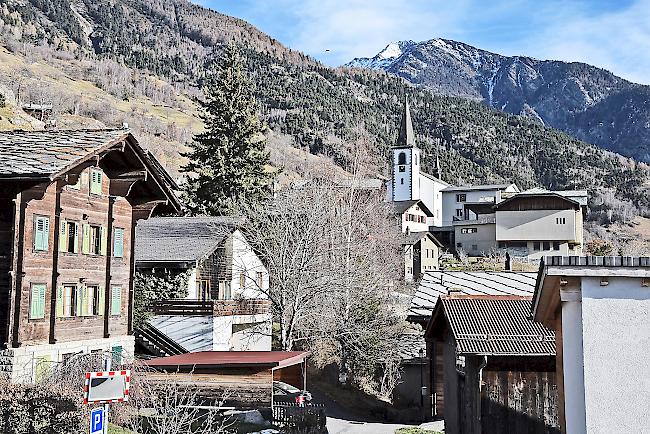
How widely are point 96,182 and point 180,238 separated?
10.5 metres

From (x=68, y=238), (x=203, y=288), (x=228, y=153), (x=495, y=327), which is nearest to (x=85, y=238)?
(x=68, y=238)

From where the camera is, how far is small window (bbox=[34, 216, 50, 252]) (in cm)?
2303

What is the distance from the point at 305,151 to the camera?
15788 cm

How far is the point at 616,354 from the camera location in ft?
34.5

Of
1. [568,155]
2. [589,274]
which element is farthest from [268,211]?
[568,155]

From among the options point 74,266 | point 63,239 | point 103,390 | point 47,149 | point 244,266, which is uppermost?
point 47,149

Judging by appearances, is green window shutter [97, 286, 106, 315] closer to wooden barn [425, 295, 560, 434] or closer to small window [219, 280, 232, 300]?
small window [219, 280, 232, 300]

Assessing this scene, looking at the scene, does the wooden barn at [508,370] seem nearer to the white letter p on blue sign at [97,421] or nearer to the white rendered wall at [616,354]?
the white rendered wall at [616,354]

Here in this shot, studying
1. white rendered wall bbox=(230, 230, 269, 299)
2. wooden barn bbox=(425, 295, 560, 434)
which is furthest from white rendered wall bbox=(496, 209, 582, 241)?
wooden barn bbox=(425, 295, 560, 434)

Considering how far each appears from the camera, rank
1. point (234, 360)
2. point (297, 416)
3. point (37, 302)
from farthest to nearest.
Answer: point (297, 416) → point (37, 302) → point (234, 360)

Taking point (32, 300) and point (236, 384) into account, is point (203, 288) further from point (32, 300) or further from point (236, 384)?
point (236, 384)

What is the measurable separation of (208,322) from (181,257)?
129 inches

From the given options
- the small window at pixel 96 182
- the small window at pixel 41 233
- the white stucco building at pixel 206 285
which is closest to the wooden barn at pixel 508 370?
the small window at pixel 41 233

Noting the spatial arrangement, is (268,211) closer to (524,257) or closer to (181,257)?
(181,257)
